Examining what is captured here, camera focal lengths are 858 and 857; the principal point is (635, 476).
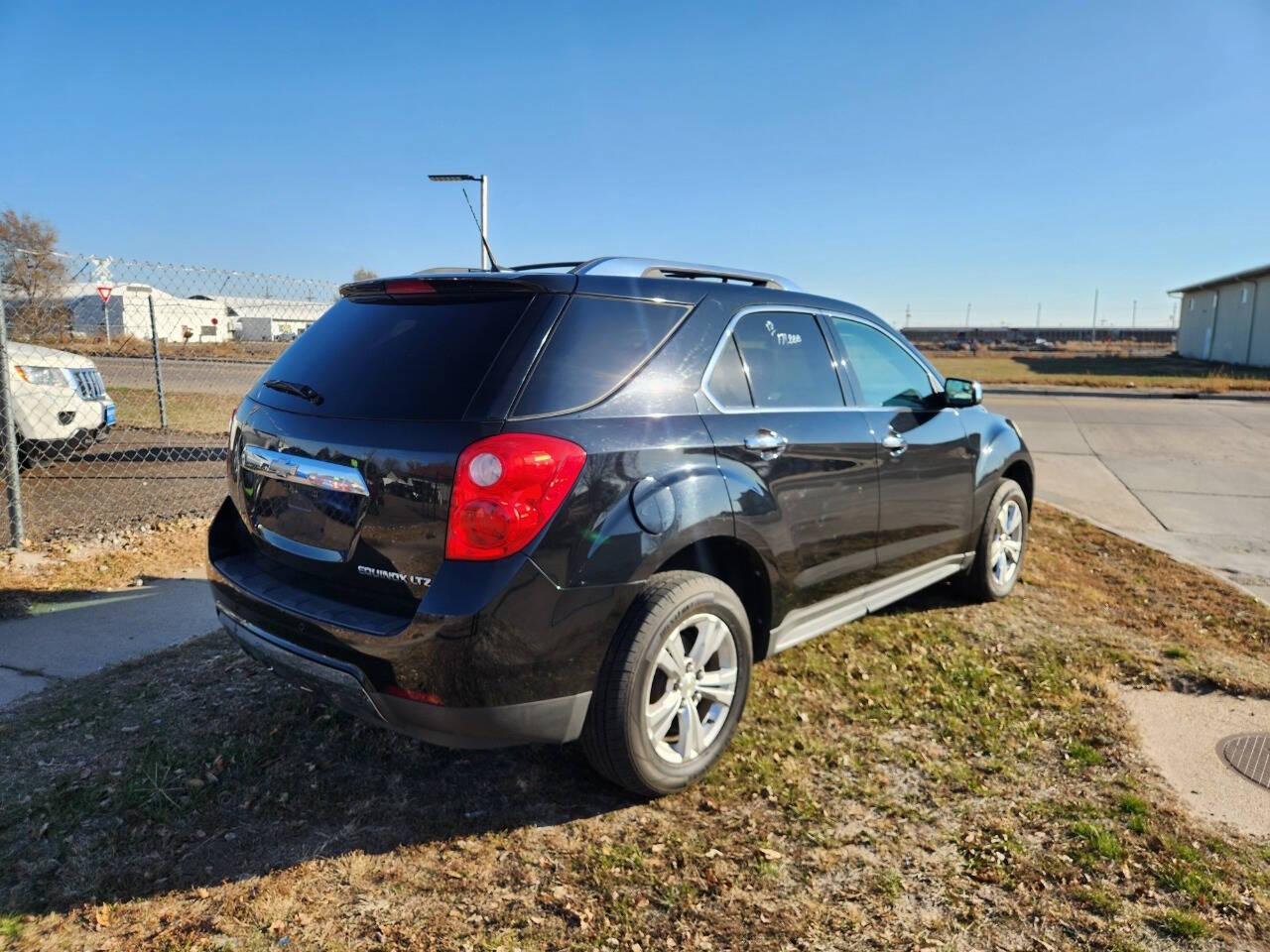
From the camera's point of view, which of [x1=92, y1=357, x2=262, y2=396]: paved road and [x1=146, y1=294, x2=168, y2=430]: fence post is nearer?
[x1=146, y1=294, x2=168, y2=430]: fence post

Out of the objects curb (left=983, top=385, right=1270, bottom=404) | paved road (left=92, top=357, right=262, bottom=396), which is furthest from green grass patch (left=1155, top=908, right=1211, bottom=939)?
curb (left=983, top=385, right=1270, bottom=404)

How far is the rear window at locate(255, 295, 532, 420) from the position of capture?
2748 mm

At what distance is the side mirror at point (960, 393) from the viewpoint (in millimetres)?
4855

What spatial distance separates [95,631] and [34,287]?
4.16 metres

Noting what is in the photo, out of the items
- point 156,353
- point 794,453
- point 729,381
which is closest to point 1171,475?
point 794,453

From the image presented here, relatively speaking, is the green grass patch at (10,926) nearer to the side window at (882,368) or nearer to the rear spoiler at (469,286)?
the rear spoiler at (469,286)

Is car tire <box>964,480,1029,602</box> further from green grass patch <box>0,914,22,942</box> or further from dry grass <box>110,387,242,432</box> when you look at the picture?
dry grass <box>110,387,242,432</box>

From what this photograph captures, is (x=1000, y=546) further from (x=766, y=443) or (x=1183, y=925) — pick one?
(x=1183, y=925)

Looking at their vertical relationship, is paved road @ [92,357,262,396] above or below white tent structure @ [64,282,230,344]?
below

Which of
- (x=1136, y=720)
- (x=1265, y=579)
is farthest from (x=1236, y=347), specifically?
(x=1136, y=720)

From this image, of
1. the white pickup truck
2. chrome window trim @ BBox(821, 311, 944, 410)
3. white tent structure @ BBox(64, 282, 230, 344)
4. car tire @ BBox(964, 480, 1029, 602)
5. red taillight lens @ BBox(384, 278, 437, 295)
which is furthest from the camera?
white tent structure @ BBox(64, 282, 230, 344)

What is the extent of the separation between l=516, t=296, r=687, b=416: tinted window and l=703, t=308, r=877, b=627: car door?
0.34 m

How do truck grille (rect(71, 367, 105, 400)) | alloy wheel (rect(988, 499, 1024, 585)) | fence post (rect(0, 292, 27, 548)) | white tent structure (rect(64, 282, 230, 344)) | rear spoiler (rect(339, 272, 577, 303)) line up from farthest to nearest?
white tent structure (rect(64, 282, 230, 344)) < truck grille (rect(71, 367, 105, 400)) < fence post (rect(0, 292, 27, 548)) < alloy wheel (rect(988, 499, 1024, 585)) < rear spoiler (rect(339, 272, 577, 303))

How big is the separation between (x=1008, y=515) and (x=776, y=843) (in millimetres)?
3402
